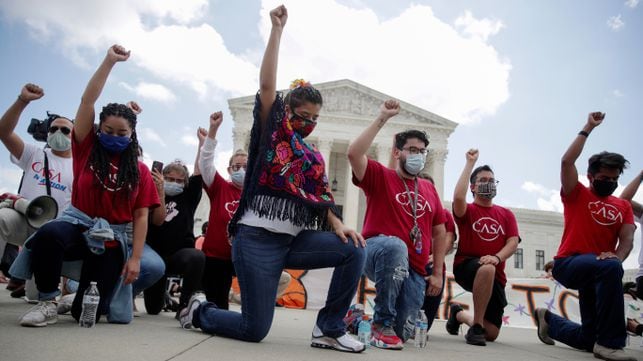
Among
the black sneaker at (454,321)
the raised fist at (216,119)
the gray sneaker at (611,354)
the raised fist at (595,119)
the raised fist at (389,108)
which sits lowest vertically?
the black sneaker at (454,321)

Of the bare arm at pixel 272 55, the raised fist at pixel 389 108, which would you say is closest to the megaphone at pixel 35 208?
the bare arm at pixel 272 55

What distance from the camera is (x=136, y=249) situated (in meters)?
3.42

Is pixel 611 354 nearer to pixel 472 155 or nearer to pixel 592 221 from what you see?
pixel 592 221

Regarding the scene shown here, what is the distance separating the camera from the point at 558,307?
9523 mm

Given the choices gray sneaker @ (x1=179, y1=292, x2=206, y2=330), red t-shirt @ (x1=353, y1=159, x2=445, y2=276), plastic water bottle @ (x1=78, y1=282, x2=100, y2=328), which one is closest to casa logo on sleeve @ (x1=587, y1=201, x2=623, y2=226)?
red t-shirt @ (x1=353, y1=159, x2=445, y2=276)

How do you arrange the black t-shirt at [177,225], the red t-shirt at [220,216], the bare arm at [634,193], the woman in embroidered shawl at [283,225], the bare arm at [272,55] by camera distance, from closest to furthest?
the bare arm at [272,55], the woman in embroidered shawl at [283,225], the red t-shirt at [220,216], the black t-shirt at [177,225], the bare arm at [634,193]

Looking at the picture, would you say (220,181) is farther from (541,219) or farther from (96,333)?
(541,219)

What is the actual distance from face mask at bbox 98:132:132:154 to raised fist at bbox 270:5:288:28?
1489 mm

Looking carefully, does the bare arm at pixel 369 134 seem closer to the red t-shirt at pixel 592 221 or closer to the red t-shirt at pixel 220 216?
the red t-shirt at pixel 220 216

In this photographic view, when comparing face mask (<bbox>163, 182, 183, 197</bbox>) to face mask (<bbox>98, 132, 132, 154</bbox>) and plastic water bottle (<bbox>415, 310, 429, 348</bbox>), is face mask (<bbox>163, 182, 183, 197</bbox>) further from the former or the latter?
plastic water bottle (<bbox>415, 310, 429, 348</bbox>)

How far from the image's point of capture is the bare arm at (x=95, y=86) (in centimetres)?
302

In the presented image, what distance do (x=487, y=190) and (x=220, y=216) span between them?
2787 millimetres

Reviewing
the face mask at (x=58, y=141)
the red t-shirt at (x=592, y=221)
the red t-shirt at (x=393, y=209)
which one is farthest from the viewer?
the face mask at (x=58, y=141)

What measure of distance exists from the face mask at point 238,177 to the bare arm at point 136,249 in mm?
1243
